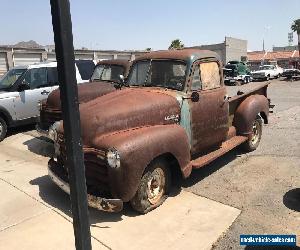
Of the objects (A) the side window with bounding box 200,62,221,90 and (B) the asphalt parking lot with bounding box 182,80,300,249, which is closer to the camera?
(B) the asphalt parking lot with bounding box 182,80,300,249

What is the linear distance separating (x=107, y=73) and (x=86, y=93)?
6.36ft

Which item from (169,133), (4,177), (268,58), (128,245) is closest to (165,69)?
(169,133)

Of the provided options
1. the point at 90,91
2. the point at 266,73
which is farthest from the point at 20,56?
the point at 266,73

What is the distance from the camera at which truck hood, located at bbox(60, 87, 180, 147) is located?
4941 millimetres

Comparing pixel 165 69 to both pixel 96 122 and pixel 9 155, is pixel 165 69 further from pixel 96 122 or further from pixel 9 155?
pixel 9 155

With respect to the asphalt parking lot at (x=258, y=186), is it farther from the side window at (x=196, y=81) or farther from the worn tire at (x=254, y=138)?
the side window at (x=196, y=81)

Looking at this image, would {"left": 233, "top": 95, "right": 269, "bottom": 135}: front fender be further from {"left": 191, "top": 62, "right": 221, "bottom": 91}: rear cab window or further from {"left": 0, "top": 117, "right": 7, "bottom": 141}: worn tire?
{"left": 0, "top": 117, "right": 7, "bottom": 141}: worn tire

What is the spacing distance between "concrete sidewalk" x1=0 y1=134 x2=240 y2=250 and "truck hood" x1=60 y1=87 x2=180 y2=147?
1.17 metres

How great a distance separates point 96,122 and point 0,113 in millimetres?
5792

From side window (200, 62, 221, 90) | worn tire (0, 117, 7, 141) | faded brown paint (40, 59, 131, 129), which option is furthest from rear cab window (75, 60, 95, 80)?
side window (200, 62, 221, 90)

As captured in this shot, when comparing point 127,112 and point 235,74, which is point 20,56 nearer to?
point 235,74

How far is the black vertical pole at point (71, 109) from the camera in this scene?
6.72 feet

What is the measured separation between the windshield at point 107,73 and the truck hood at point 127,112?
4.38 meters

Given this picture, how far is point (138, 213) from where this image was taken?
5000mm
